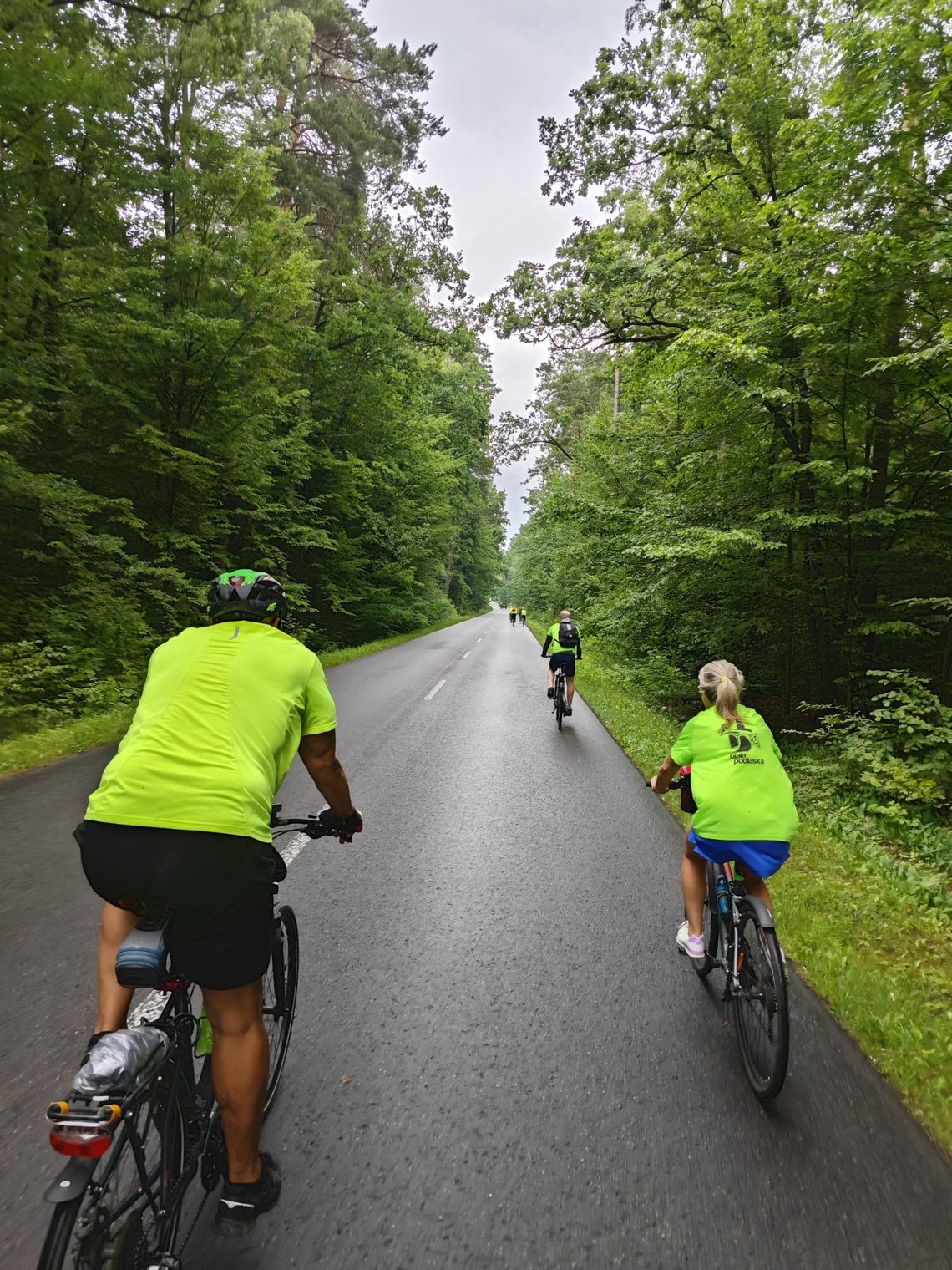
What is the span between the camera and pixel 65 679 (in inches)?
331

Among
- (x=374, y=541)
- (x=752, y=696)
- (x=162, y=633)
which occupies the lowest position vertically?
(x=752, y=696)

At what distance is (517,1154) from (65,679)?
→ 8798 millimetres

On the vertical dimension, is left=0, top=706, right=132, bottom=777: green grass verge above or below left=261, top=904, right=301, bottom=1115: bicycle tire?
below

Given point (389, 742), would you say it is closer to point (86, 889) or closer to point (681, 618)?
point (86, 889)

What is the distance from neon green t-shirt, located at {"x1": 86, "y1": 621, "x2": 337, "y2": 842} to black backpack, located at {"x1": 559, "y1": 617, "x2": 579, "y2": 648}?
785 cm

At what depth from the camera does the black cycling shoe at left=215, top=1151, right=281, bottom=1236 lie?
1.67m

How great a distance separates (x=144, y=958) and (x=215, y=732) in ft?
1.96

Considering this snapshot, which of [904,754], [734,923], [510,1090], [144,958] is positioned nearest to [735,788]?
[734,923]

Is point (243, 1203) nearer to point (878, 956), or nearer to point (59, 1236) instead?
point (59, 1236)

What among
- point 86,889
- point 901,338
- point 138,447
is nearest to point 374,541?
point 138,447

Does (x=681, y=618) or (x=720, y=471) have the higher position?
(x=720, y=471)

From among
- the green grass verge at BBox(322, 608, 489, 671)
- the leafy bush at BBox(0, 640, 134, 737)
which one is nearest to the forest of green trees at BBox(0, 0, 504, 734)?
the leafy bush at BBox(0, 640, 134, 737)

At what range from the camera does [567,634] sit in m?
9.59

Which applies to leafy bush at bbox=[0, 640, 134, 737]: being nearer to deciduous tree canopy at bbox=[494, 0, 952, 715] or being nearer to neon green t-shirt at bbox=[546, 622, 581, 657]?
neon green t-shirt at bbox=[546, 622, 581, 657]
